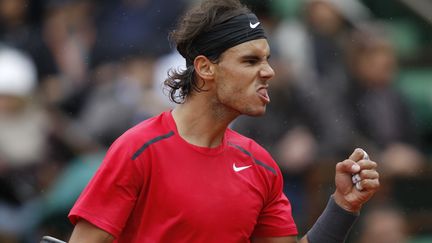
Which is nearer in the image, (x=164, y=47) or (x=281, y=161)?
(x=281, y=161)

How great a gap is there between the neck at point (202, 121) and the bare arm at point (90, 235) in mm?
537

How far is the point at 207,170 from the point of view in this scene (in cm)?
444

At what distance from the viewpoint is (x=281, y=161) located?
802 centimetres

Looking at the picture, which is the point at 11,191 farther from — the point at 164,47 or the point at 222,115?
the point at 222,115

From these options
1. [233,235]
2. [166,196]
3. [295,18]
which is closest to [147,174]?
[166,196]

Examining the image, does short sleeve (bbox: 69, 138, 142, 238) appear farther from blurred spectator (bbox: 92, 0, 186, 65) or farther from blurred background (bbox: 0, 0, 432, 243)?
blurred spectator (bbox: 92, 0, 186, 65)

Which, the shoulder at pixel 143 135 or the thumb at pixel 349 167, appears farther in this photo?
the thumb at pixel 349 167

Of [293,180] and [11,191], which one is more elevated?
[11,191]

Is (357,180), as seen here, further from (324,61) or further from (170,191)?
(324,61)

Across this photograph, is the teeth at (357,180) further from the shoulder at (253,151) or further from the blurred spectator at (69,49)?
the blurred spectator at (69,49)

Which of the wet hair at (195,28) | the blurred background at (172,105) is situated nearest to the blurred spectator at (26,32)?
the blurred background at (172,105)

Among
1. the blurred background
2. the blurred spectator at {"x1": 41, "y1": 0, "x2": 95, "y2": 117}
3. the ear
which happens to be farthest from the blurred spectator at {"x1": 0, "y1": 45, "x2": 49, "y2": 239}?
the ear

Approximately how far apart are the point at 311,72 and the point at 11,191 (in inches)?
99.0

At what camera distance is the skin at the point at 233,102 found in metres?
4.45
